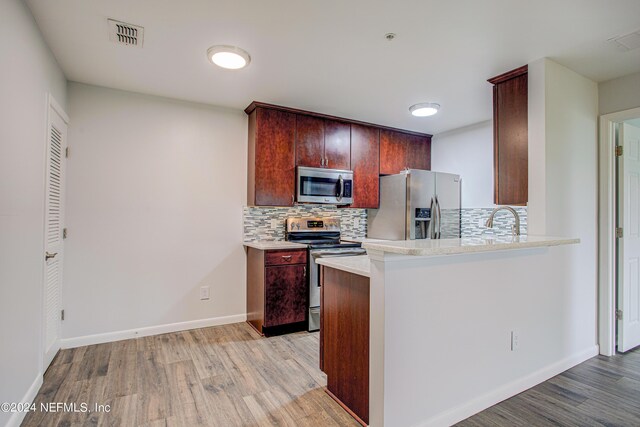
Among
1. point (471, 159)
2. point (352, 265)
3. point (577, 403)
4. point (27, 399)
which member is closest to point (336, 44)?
point (352, 265)

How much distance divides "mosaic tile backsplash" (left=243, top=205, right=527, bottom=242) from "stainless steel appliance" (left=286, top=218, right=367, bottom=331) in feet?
0.43

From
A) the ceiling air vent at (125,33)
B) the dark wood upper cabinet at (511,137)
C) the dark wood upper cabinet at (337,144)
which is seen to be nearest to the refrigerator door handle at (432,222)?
the dark wood upper cabinet at (337,144)

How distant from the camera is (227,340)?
311 centimetres

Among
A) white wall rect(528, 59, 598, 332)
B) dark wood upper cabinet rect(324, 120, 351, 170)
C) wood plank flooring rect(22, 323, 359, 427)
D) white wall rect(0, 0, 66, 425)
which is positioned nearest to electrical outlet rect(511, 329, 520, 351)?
white wall rect(528, 59, 598, 332)

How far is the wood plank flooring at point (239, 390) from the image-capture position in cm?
190

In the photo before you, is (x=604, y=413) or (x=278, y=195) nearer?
(x=604, y=413)

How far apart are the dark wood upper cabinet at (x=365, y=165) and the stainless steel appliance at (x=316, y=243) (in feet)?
1.43

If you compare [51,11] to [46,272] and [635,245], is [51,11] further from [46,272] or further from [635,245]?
[635,245]

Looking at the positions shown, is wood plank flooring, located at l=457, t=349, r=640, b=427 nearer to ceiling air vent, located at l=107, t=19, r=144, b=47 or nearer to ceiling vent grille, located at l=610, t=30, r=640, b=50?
ceiling vent grille, located at l=610, t=30, r=640, b=50

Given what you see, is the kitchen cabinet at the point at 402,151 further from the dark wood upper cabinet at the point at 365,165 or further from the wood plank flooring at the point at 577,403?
the wood plank flooring at the point at 577,403

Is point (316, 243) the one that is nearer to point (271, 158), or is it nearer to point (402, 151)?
point (271, 158)

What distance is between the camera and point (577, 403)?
6.77 ft

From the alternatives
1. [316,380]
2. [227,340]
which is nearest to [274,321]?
[227,340]

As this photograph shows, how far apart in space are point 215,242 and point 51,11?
224cm
